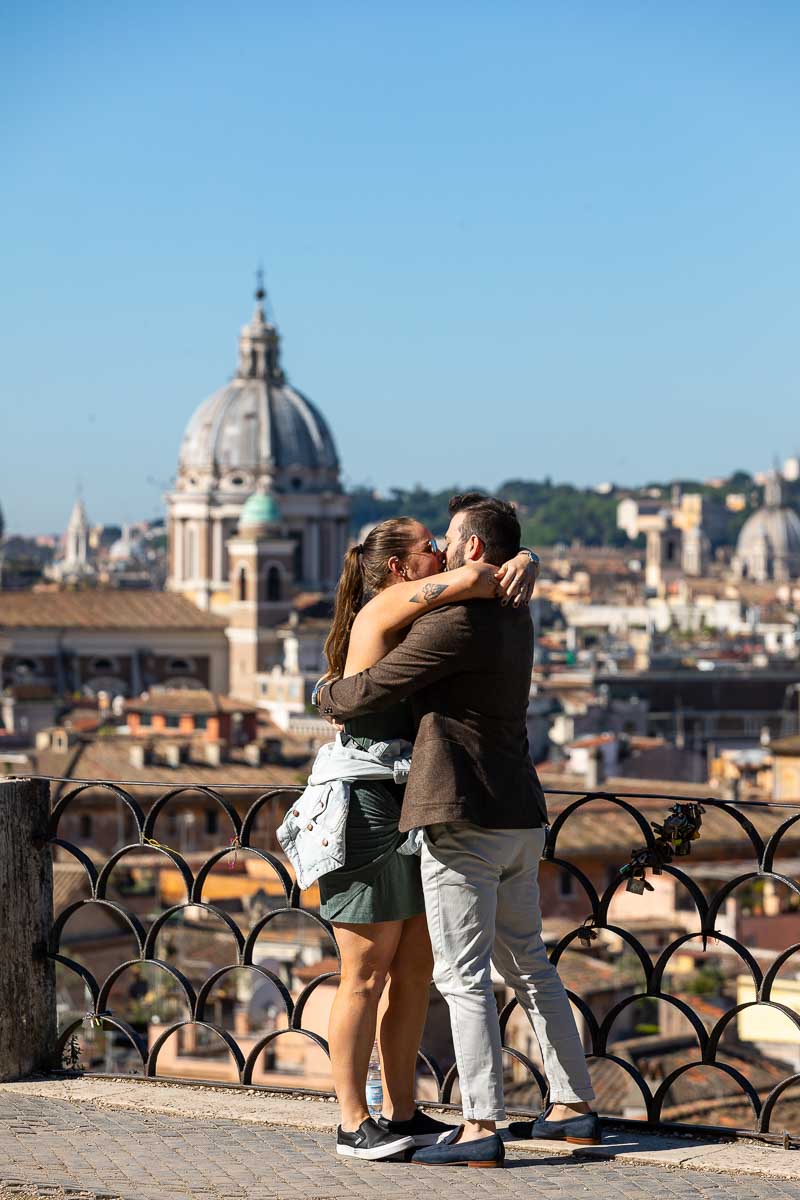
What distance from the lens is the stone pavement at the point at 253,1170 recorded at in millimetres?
3482

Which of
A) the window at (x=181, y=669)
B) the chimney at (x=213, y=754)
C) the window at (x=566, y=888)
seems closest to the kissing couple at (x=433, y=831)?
the window at (x=566, y=888)

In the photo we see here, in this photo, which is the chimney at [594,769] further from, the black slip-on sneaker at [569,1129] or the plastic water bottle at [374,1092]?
the black slip-on sneaker at [569,1129]

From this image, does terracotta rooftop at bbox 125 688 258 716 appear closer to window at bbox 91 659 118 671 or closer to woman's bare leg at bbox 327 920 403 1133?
window at bbox 91 659 118 671

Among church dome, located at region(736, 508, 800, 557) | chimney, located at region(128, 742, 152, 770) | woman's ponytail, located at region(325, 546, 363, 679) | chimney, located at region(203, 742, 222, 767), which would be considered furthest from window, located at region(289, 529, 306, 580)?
church dome, located at region(736, 508, 800, 557)

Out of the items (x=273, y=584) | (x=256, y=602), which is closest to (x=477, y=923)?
(x=256, y=602)

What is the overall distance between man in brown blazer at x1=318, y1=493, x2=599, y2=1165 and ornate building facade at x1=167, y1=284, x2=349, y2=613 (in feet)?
210

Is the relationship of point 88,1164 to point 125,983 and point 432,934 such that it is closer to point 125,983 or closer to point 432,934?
point 432,934

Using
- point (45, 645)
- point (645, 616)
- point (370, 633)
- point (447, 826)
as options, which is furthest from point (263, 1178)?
point (645, 616)

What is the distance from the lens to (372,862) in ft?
12.1

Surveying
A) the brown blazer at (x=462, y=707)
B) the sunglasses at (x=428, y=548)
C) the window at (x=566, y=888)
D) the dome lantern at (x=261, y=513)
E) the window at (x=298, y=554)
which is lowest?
the window at (x=566, y=888)

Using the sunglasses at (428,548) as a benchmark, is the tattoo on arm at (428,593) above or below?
below

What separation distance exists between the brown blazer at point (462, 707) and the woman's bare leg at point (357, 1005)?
25 cm

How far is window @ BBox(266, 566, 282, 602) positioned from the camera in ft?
190

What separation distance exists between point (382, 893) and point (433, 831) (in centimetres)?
17
